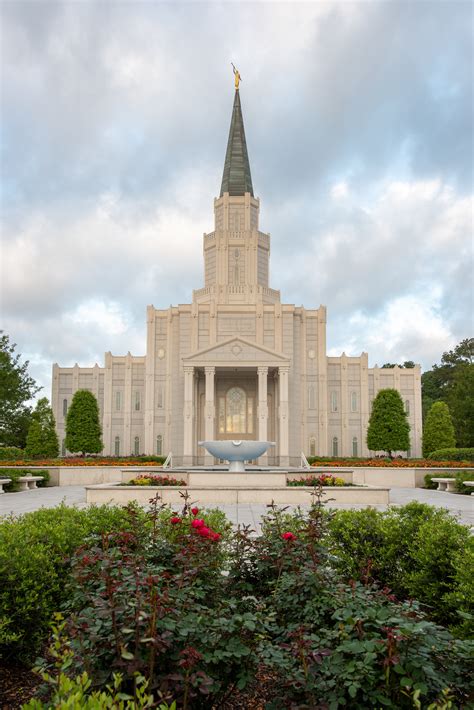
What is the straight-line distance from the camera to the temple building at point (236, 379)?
143 ft

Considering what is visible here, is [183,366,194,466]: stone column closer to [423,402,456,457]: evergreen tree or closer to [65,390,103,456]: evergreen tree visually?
[65,390,103,456]: evergreen tree

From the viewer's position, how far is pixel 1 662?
512 centimetres

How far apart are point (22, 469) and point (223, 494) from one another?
12.5 metres

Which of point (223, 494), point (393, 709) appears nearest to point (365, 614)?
point (393, 709)

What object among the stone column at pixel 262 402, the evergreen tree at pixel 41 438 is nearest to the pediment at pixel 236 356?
the stone column at pixel 262 402

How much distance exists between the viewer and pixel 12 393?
3559 cm

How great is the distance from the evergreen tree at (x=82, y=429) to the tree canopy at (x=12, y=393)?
3.67m

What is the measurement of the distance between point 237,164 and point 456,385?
94.1 feet

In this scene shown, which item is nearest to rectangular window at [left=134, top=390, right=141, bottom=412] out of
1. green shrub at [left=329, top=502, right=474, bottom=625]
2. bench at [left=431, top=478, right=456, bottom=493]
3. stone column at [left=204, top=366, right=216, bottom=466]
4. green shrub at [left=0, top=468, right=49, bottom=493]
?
stone column at [left=204, top=366, right=216, bottom=466]

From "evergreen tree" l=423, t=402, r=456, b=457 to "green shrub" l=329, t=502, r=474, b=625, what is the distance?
1479 inches

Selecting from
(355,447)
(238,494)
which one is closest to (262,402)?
(355,447)

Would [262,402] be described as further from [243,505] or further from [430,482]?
[243,505]

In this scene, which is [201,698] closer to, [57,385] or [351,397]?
[351,397]

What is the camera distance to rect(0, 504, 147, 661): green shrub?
194 inches
